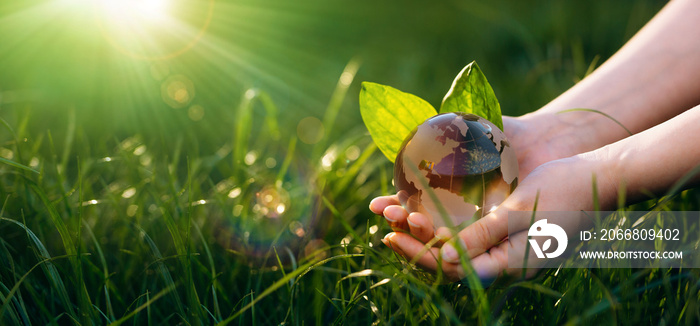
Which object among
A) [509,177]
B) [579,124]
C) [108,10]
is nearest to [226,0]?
[108,10]

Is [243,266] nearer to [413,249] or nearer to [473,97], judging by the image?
[413,249]

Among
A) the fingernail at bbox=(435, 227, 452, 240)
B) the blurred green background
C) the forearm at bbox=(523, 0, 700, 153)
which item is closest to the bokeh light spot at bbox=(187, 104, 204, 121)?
the blurred green background

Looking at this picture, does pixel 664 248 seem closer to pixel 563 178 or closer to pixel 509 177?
pixel 563 178

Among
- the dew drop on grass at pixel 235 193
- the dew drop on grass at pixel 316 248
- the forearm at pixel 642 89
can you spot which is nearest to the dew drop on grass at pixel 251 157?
the dew drop on grass at pixel 235 193

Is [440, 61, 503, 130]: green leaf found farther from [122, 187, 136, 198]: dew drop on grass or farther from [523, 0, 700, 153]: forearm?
[122, 187, 136, 198]: dew drop on grass

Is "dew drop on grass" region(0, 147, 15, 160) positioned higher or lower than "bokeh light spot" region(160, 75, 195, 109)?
higher

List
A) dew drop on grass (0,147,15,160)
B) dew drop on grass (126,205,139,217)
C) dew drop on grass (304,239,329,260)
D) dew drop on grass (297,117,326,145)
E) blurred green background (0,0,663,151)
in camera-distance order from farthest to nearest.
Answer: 1. blurred green background (0,0,663,151)
2. dew drop on grass (297,117,326,145)
3. dew drop on grass (0,147,15,160)
4. dew drop on grass (126,205,139,217)
5. dew drop on grass (304,239,329,260)

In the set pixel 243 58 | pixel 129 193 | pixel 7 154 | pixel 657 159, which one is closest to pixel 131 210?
pixel 129 193
